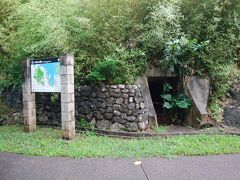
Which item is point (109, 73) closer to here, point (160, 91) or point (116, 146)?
point (116, 146)

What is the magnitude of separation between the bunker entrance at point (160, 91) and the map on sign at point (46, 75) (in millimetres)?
2870

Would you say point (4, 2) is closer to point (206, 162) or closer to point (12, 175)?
point (12, 175)

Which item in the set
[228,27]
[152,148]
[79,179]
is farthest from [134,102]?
[228,27]

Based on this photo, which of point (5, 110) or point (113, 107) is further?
point (5, 110)

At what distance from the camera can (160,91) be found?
31.3ft

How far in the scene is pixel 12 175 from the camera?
4676 mm

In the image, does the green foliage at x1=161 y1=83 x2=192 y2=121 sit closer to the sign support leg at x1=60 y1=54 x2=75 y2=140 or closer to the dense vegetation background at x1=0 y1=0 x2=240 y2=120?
the dense vegetation background at x1=0 y1=0 x2=240 y2=120

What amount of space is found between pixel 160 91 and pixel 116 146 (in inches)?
153

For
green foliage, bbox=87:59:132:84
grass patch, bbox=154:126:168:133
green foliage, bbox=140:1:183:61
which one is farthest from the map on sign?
green foliage, bbox=140:1:183:61

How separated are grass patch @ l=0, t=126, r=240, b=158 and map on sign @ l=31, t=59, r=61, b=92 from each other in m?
1.21

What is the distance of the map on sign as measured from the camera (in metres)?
7.10

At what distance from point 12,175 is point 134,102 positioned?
139 inches

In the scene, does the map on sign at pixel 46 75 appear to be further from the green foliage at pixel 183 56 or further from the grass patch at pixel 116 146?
the green foliage at pixel 183 56

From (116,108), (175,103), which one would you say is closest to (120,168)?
(116,108)
